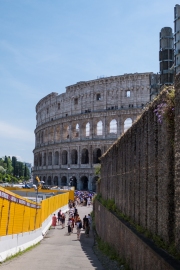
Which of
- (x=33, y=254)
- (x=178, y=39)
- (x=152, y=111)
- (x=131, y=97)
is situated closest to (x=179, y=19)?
(x=178, y=39)

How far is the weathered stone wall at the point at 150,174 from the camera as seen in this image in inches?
320

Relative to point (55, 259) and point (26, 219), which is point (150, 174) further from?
point (26, 219)

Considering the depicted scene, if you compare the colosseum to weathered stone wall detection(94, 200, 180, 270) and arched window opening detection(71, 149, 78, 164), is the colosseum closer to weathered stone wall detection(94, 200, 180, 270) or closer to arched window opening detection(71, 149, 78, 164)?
arched window opening detection(71, 149, 78, 164)

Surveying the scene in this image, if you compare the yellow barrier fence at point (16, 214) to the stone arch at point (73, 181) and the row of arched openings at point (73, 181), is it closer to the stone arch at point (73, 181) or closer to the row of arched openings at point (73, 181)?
the row of arched openings at point (73, 181)

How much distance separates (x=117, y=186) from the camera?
1742 cm

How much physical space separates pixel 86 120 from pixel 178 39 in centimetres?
5079

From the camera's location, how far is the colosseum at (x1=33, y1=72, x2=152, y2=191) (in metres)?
56.7

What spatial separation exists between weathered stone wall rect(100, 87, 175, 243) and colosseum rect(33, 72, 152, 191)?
40294mm

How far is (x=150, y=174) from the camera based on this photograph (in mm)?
9891

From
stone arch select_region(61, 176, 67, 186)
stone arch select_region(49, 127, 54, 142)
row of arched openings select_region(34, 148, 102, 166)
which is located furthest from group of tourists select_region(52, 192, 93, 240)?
stone arch select_region(49, 127, 54, 142)

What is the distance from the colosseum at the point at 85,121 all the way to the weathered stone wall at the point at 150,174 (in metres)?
40.3

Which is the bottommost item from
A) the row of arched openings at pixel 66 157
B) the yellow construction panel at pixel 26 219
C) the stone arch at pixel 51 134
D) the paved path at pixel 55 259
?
the paved path at pixel 55 259

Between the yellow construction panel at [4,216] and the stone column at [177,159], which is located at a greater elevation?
the stone column at [177,159]

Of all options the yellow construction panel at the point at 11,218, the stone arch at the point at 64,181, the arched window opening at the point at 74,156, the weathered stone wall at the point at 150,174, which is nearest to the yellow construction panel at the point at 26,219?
the yellow construction panel at the point at 11,218
